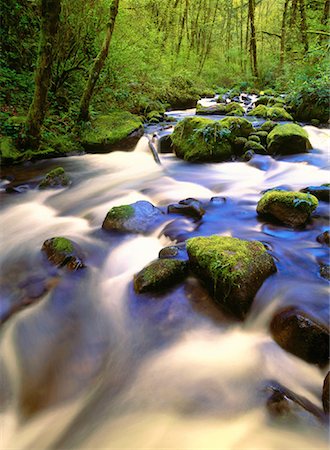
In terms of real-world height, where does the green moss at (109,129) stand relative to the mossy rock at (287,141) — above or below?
above

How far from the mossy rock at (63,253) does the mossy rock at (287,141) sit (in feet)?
18.4

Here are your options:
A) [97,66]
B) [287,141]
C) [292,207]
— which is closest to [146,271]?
[292,207]

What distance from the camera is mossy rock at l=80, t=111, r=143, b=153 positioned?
752cm

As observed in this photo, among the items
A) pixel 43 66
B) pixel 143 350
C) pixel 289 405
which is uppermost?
pixel 43 66

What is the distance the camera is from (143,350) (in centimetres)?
251

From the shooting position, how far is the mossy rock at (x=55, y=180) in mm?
5645

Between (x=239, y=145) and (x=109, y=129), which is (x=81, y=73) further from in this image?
(x=239, y=145)

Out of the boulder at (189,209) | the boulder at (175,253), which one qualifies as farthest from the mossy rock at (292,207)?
the boulder at (175,253)

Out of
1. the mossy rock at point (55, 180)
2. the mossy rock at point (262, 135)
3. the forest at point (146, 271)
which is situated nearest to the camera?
the forest at point (146, 271)

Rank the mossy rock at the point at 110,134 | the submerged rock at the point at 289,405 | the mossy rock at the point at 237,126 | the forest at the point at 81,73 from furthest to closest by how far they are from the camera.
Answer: the mossy rock at the point at 110,134 < the mossy rock at the point at 237,126 < the forest at the point at 81,73 < the submerged rock at the point at 289,405

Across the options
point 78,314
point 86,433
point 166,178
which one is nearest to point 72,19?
point 166,178

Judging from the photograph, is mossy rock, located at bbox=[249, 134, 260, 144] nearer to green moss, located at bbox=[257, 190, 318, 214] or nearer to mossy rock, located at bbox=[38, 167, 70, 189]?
green moss, located at bbox=[257, 190, 318, 214]

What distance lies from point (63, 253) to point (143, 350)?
1539 millimetres

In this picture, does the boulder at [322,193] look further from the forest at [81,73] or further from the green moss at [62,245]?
the forest at [81,73]
